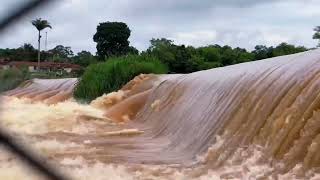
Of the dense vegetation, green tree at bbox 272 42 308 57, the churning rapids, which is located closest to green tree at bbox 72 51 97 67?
the dense vegetation

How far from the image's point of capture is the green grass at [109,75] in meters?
15.8

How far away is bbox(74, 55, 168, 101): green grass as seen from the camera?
15.8m

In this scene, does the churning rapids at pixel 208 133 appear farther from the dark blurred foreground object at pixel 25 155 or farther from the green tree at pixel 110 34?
the dark blurred foreground object at pixel 25 155

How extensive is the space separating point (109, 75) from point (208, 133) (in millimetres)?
8938

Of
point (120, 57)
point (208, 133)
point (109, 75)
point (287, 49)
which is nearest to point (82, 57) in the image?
point (208, 133)

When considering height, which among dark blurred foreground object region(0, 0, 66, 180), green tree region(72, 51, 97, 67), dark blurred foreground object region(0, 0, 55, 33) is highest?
dark blurred foreground object region(0, 0, 55, 33)

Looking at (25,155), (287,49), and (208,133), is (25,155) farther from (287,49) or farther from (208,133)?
(287,49)

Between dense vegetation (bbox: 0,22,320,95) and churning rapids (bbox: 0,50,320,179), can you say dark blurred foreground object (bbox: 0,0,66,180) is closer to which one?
dense vegetation (bbox: 0,22,320,95)

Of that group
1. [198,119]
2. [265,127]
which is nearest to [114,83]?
[198,119]

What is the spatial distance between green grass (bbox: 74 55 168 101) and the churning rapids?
13.0 ft

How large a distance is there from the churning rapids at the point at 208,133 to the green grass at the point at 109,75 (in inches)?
156

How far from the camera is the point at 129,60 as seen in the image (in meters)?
16.6

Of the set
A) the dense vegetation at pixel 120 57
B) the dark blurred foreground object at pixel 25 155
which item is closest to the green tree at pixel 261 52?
the dense vegetation at pixel 120 57

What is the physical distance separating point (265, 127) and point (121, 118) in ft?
21.3
